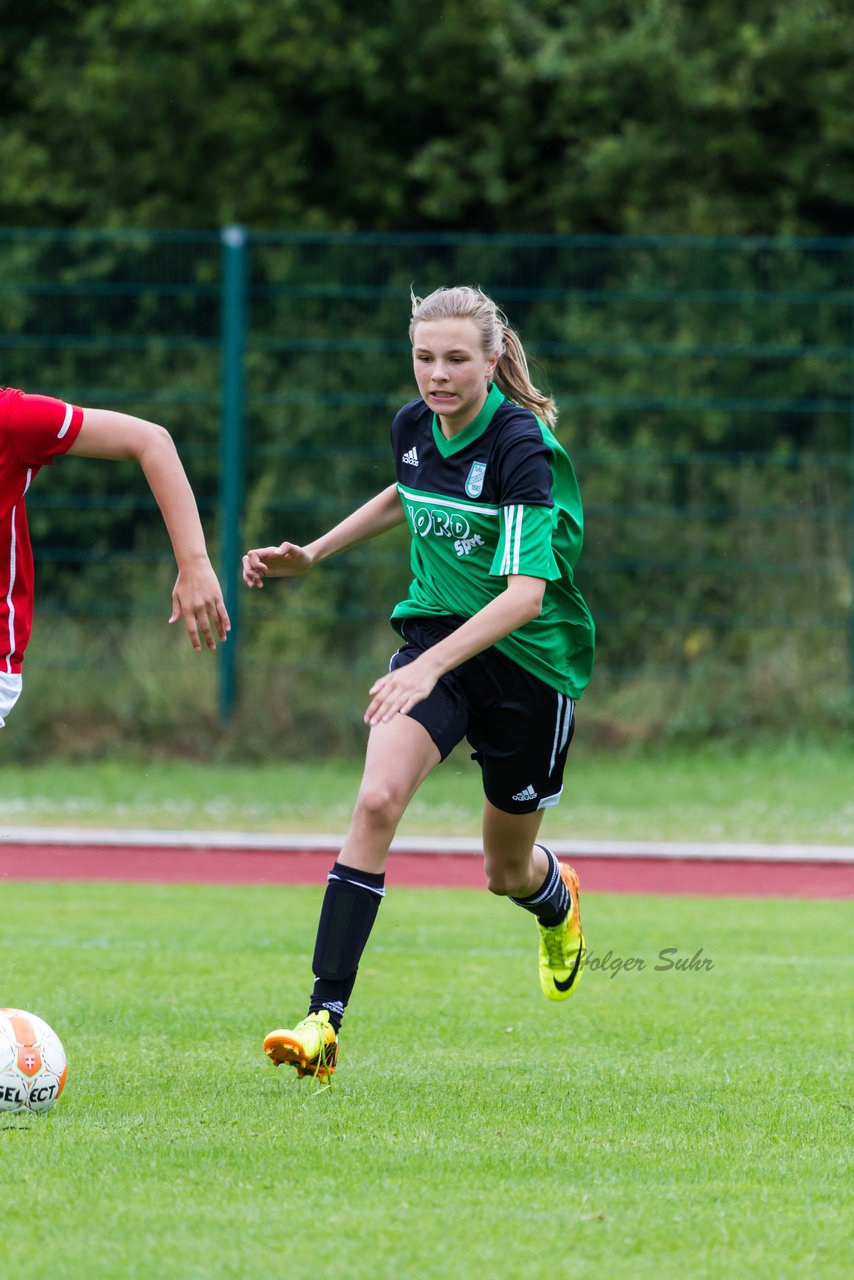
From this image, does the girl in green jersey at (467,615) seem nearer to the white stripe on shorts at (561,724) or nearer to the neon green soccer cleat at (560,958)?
the white stripe on shorts at (561,724)

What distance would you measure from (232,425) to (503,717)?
32.1 ft

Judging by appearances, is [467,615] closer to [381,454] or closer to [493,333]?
[493,333]

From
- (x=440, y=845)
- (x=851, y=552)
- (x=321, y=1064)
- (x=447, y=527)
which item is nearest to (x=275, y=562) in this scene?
(x=447, y=527)

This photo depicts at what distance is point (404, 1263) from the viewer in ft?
11.0

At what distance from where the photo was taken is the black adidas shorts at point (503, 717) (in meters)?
5.45

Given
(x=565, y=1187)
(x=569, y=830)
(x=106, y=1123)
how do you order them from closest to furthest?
(x=565, y=1187), (x=106, y=1123), (x=569, y=830)

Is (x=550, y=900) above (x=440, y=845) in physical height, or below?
above

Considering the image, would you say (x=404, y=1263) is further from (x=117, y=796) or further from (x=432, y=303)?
(x=117, y=796)

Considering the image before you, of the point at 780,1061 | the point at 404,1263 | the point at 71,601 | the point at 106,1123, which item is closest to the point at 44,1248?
the point at 404,1263

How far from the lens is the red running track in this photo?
32.6ft

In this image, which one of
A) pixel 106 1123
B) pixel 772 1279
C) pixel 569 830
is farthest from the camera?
pixel 569 830

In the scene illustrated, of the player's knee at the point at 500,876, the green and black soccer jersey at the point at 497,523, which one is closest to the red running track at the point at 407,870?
the player's knee at the point at 500,876

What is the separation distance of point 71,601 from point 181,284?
2690mm

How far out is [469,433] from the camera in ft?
17.7
